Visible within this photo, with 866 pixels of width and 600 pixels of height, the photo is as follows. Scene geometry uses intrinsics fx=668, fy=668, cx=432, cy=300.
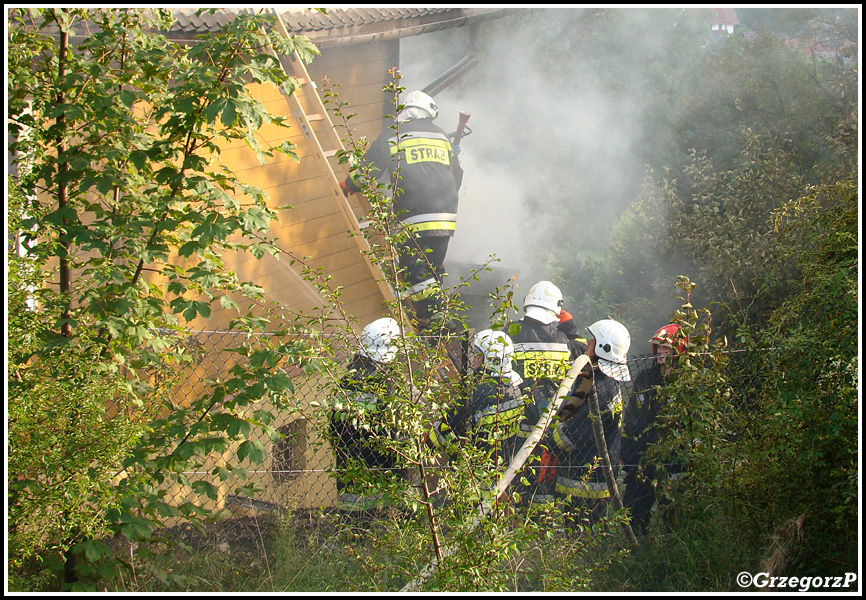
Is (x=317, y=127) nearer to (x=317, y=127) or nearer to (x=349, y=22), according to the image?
(x=317, y=127)

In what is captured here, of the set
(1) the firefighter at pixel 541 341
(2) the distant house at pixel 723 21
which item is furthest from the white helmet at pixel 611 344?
(2) the distant house at pixel 723 21

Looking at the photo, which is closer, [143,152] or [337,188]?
[143,152]

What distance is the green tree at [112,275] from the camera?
92.6 inches

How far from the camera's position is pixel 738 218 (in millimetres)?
6512

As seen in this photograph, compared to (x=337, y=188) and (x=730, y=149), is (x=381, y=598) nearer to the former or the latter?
(x=337, y=188)

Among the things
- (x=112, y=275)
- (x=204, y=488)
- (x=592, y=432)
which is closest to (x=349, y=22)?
(x=592, y=432)

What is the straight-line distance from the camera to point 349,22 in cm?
627

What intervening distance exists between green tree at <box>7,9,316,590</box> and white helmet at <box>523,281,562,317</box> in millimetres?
3164

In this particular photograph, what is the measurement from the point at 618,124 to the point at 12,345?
7.81 m

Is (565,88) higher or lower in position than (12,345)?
higher

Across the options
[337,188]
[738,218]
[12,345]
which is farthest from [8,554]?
[738,218]

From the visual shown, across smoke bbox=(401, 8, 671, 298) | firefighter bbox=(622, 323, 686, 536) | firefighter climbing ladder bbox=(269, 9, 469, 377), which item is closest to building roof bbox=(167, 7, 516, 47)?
firefighter climbing ladder bbox=(269, 9, 469, 377)

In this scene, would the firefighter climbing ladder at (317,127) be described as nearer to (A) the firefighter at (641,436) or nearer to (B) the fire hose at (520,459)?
(A) the firefighter at (641,436)

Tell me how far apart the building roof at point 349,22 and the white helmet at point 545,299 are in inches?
→ 110
